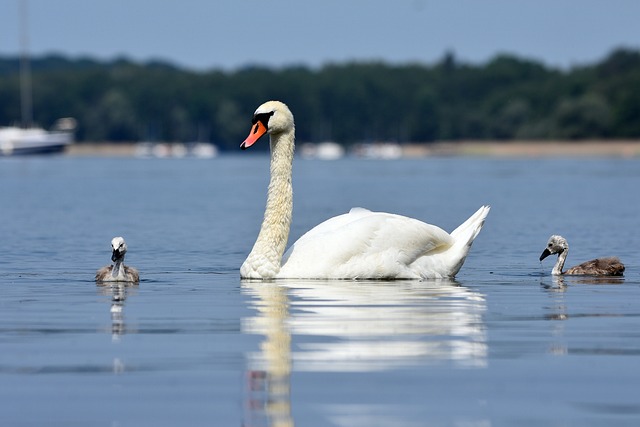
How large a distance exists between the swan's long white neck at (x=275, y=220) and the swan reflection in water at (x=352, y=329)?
1.28ft

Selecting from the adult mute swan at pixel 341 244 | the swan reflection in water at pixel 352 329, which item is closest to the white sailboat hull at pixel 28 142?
the adult mute swan at pixel 341 244

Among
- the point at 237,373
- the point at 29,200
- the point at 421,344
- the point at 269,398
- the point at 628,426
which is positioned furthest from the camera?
the point at 29,200

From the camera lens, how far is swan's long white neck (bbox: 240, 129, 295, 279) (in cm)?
1670

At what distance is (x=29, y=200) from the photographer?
43.1 m

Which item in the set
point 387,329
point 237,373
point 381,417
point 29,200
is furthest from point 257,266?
point 29,200

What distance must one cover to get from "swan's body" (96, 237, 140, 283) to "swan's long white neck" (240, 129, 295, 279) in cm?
121

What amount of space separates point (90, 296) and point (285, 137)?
3.66 meters

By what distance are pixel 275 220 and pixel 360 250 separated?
51.5 inches

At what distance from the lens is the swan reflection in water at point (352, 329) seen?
9.74 metres

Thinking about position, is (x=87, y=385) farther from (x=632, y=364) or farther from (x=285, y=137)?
(x=285, y=137)

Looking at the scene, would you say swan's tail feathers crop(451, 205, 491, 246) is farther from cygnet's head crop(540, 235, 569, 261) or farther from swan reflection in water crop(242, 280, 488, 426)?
cygnet's head crop(540, 235, 569, 261)

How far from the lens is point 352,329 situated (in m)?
11.9

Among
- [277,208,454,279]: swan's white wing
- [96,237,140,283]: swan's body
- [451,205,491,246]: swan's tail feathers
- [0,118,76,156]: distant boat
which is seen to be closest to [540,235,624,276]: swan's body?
[451,205,491,246]: swan's tail feathers

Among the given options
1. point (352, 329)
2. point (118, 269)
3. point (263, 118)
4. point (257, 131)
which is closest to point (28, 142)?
point (263, 118)
